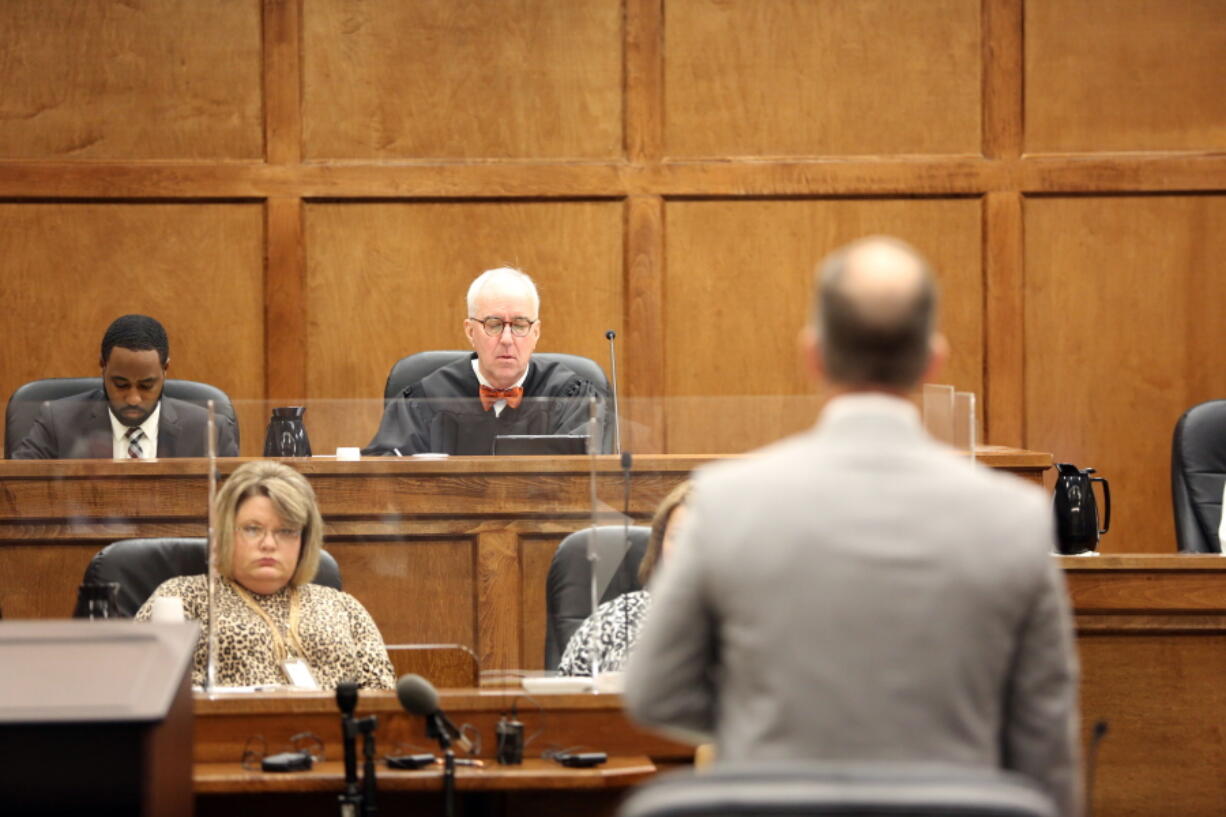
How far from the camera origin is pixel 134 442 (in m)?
3.76

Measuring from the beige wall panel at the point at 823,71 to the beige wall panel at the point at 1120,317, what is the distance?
2.11ft

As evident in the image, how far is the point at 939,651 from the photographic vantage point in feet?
5.37

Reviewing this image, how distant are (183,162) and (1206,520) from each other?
151 inches

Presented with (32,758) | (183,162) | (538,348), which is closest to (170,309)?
(183,162)

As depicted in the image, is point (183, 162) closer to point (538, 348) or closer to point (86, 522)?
point (538, 348)

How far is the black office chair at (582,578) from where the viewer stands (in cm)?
340

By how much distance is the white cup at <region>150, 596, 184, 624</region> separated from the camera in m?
3.22

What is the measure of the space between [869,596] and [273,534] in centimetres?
199

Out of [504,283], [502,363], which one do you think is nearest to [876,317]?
[502,363]

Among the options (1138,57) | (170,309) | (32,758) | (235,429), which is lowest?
(32,758)

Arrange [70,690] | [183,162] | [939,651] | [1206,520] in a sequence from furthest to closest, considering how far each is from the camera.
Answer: [183,162] < [1206,520] < [70,690] < [939,651]

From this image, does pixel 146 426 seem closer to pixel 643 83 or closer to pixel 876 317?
pixel 876 317

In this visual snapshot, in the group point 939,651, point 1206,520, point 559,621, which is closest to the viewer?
point 939,651

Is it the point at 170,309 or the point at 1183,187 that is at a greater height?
the point at 1183,187
